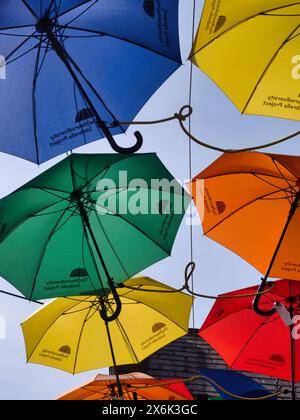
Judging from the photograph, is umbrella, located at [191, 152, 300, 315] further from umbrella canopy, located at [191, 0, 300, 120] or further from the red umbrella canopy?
the red umbrella canopy

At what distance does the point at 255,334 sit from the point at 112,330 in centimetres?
149

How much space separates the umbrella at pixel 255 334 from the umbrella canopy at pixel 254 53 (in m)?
2.60

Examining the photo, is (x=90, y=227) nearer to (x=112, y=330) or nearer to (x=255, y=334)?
(x=112, y=330)

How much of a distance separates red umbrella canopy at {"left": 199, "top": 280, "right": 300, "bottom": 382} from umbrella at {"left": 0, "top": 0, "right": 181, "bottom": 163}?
Result: 2772 millimetres

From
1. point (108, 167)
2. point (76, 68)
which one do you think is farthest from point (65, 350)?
point (76, 68)

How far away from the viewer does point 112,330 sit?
7250 millimetres

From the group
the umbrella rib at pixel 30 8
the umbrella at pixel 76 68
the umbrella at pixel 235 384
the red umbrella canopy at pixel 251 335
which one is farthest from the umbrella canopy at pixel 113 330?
the umbrella rib at pixel 30 8

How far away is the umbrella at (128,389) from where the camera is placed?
282 inches

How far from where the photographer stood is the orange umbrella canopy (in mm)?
5703

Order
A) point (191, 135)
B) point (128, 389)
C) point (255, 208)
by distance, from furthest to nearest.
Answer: point (128, 389) < point (255, 208) < point (191, 135)

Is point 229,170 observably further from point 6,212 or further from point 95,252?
point 6,212

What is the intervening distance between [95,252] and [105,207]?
0.40 m
